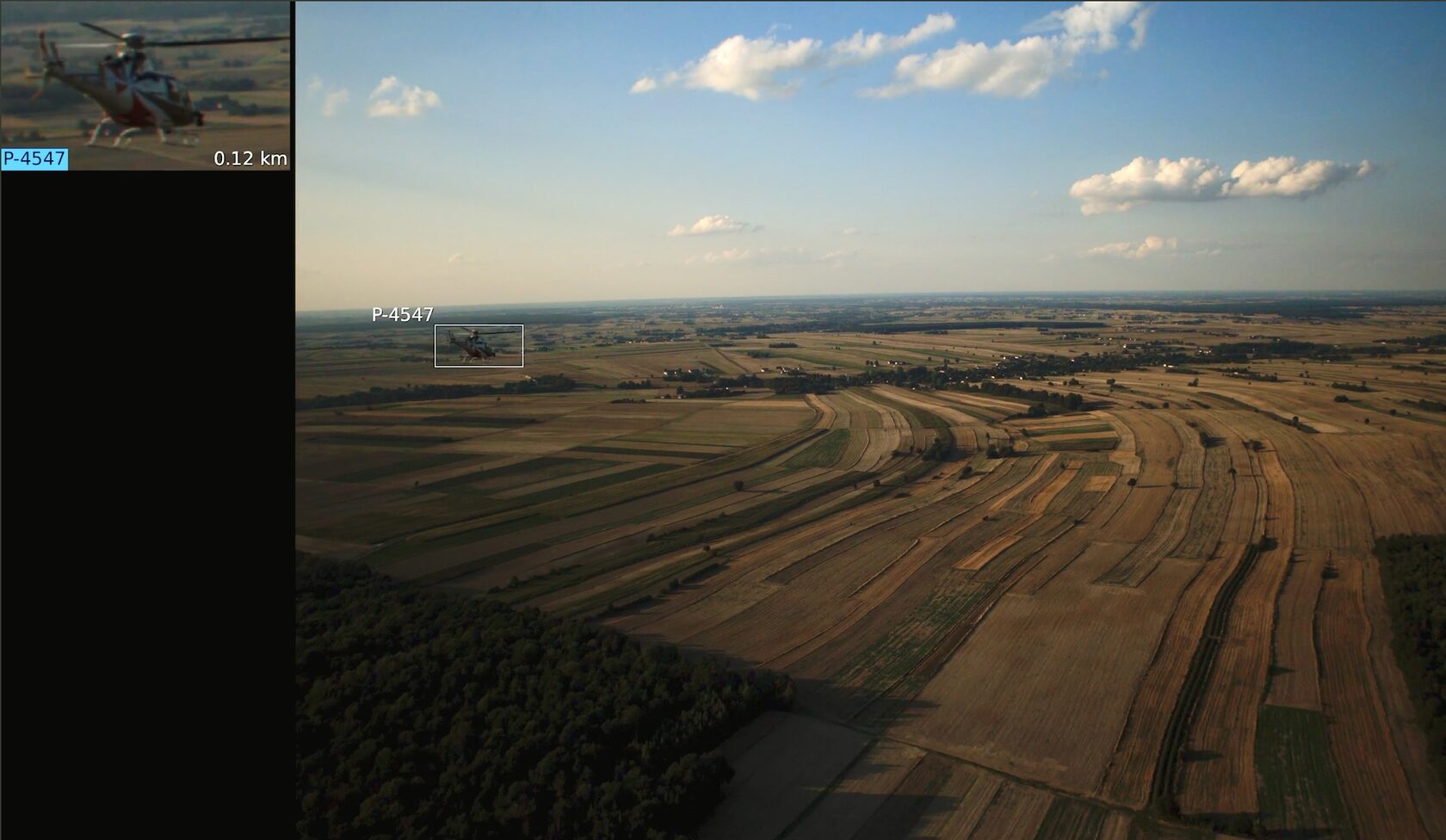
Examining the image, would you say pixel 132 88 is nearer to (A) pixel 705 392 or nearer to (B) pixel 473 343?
(B) pixel 473 343

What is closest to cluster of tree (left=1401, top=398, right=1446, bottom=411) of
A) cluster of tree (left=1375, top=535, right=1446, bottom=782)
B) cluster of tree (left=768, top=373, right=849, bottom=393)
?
cluster of tree (left=1375, top=535, right=1446, bottom=782)

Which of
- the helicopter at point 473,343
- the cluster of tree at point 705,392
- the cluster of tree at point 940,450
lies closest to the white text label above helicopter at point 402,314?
the helicopter at point 473,343

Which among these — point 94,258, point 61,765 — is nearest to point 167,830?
point 61,765

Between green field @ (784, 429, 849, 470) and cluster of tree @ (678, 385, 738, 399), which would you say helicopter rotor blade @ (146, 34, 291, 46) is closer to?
green field @ (784, 429, 849, 470)

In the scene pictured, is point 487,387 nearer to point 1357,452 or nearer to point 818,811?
point 818,811

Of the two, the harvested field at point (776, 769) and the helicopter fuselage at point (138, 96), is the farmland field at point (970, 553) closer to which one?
the harvested field at point (776, 769)

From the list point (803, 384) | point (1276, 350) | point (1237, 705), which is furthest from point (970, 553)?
point (1276, 350)
